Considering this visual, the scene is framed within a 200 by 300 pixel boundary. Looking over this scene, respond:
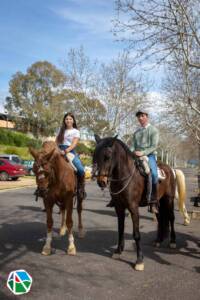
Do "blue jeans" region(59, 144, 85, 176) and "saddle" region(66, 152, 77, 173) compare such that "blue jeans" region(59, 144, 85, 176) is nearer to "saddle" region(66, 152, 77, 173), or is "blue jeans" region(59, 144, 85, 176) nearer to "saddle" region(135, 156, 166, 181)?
"saddle" region(66, 152, 77, 173)

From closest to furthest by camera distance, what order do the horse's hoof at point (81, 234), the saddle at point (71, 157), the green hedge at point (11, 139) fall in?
the saddle at point (71, 157) → the horse's hoof at point (81, 234) → the green hedge at point (11, 139)

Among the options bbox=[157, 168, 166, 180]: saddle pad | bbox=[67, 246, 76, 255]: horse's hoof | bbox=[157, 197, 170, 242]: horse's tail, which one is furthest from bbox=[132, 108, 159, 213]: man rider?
bbox=[67, 246, 76, 255]: horse's hoof

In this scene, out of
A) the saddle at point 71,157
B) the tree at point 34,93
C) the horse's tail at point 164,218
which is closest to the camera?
the saddle at point 71,157

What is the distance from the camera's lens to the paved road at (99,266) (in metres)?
5.24

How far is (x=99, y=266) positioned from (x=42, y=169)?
1.93m

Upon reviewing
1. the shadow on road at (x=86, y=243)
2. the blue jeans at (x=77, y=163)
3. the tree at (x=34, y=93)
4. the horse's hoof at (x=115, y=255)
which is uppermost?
the tree at (x=34, y=93)

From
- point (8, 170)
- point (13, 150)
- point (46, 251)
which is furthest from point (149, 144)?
point (13, 150)

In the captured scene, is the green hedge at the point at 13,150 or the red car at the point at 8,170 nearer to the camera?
the red car at the point at 8,170

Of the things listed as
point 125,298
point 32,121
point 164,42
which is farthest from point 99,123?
point 125,298

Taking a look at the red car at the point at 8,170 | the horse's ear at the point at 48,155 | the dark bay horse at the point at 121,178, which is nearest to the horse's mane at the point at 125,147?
the dark bay horse at the point at 121,178

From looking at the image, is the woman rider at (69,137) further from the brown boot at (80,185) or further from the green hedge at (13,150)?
the green hedge at (13,150)

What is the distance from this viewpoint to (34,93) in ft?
208

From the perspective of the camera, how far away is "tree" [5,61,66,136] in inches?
2472

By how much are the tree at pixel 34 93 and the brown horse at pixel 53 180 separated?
5541 cm
